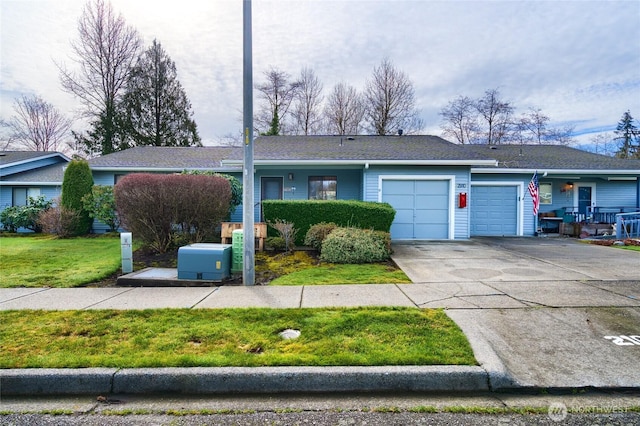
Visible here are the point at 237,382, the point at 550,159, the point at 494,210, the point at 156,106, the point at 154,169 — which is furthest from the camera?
the point at 156,106

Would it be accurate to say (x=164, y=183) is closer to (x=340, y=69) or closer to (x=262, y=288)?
(x=262, y=288)

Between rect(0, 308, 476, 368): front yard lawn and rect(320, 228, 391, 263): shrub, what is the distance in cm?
364

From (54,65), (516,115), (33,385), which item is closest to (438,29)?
(33,385)

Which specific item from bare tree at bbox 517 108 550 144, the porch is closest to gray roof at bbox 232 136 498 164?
the porch

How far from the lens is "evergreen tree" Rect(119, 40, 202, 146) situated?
2661 centimetres

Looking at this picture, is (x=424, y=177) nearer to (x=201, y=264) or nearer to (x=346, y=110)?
(x=201, y=264)

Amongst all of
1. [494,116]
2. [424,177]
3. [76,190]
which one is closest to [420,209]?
[424,177]

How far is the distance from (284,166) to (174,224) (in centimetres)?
526

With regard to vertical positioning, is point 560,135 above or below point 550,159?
above

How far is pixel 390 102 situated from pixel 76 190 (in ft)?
71.5

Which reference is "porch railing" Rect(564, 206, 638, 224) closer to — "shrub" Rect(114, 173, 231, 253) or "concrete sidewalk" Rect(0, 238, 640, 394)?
"concrete sidewalk" Rect(0, 238, 640, 394)

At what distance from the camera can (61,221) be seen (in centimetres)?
1188

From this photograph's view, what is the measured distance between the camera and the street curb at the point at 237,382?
276 cm

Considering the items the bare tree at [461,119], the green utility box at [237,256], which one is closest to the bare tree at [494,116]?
the bare tree at [461,119]
